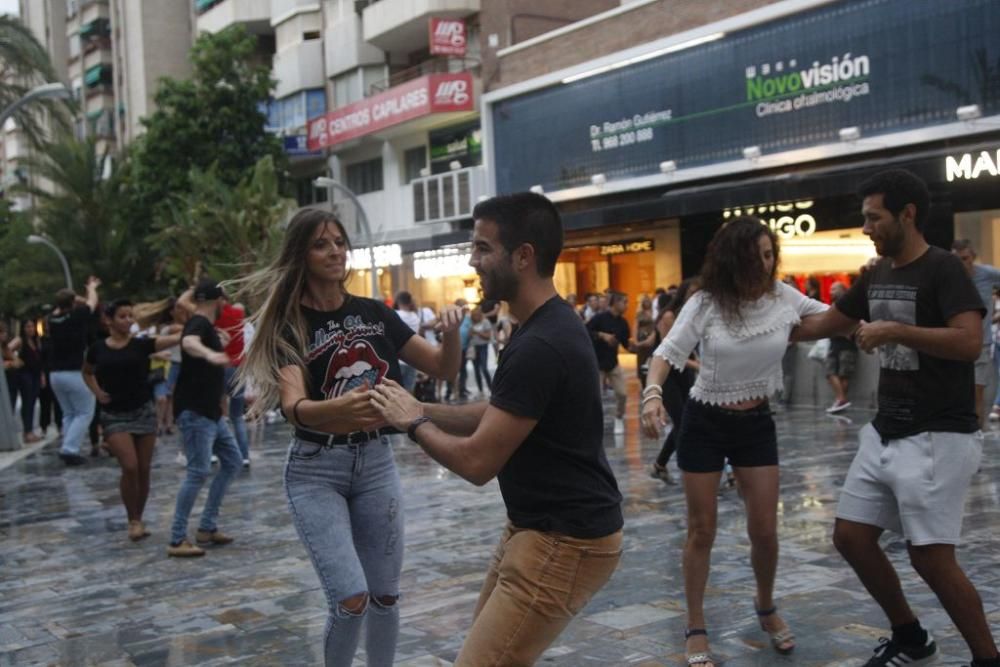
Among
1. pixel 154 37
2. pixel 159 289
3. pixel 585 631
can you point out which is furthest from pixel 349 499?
pixel 154 37

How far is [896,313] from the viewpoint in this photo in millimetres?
4582

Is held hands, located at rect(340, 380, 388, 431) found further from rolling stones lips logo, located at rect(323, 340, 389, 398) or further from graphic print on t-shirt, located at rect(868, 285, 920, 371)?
graphic print on t-shirt, located at rect(868, 285, 920, 371)

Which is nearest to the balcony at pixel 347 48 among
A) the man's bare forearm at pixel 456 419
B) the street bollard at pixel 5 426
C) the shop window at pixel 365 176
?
the shop window at pixel 365 176

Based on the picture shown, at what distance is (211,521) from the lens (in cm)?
828

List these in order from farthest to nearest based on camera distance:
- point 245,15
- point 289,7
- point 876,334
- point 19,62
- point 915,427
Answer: point 245,15 < point 289,7 < point 19,62 < point 915,427 < point 876,334

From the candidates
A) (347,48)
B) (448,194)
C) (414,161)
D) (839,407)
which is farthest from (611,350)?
(347,48)

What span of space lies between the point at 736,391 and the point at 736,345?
203 mm

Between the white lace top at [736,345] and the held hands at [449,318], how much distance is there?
128 centimetres

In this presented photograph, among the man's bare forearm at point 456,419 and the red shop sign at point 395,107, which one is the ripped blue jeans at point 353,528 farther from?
the red shop sign at point 395,107

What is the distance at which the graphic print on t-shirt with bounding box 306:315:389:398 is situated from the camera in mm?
4344

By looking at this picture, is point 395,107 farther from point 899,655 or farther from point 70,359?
point 899,655

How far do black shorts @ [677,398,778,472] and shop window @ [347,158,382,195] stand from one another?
1299 inches

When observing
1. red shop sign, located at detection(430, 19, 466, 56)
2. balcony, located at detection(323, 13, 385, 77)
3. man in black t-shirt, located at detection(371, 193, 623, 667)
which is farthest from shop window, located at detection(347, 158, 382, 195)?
man in black t-shirt, located at detection(371, 193, 623, 667)

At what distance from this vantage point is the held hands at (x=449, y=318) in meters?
4.13
